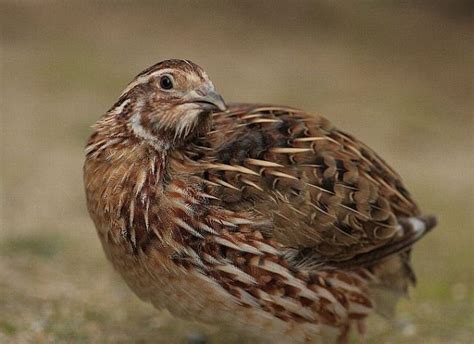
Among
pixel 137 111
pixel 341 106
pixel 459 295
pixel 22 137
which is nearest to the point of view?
pixel 137 111

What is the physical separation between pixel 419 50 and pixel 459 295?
21.4ft

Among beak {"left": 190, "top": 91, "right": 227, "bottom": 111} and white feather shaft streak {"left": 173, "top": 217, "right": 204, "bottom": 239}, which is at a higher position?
beak {"left": 190, "top": 91, "right": 227, "bottom": 111}

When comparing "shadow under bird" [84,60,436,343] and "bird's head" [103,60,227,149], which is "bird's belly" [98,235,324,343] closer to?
"shadow under bird" [84,60,436,343]

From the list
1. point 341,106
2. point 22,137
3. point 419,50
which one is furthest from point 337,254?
point 419,50

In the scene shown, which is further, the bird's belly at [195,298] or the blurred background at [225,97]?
the blurred background at [225,97]

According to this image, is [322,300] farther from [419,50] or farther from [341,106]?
[419,50]

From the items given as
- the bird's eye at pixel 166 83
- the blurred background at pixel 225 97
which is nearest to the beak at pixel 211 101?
the bird's eye at pixel 166 83

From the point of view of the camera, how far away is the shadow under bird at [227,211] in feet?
17.0

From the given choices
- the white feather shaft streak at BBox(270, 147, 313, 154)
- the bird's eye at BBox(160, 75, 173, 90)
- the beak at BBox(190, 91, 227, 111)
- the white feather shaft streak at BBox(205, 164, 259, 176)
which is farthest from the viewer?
the white feather shaft streak at BBox(270, 147, 313, 154)

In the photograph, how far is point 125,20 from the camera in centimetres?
1359

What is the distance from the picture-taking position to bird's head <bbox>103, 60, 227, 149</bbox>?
509 centimetres

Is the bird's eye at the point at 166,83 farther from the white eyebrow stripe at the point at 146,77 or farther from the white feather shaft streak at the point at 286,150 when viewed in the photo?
the white feather shaft streak at the point at 286,150

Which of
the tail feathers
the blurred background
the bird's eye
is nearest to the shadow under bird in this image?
the bird's eye

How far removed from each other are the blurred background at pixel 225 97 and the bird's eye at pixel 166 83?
1.96 m
